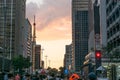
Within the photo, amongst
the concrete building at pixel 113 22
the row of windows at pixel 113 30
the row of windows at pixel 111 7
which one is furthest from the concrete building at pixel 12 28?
the row of windows at pixel 113 30

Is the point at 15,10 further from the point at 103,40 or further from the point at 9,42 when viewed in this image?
the point at 103,40

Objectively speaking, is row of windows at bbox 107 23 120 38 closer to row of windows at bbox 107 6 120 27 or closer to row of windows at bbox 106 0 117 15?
row of windows at bbox 107 6 120 27

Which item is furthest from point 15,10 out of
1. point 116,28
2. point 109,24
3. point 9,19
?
point 116,28

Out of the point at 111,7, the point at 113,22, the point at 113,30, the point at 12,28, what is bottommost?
the point at 113,30

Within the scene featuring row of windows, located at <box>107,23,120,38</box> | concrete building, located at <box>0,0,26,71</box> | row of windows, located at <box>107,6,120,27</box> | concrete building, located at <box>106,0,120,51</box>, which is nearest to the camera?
row of windows, located at <box>107,6,120,27</box>

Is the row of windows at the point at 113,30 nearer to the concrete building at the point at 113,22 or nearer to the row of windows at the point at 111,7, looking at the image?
the concrete building at the point at 113,22

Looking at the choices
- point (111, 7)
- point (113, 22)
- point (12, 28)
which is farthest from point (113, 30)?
point (12, 28)

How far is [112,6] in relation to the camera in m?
105

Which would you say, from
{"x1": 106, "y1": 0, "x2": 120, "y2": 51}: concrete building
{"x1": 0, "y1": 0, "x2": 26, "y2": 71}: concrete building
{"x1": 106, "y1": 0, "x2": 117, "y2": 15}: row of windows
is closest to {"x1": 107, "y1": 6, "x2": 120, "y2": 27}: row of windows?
{"x1": 106, "y1": 0, "x2": 120, "y2": 51}: concrete building

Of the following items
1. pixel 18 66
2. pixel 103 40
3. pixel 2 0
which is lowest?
pixel 18 66

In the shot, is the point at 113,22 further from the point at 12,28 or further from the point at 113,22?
the point at 12,28

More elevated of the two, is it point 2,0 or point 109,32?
point 2,0

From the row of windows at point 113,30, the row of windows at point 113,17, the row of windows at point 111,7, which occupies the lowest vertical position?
the row of windows at point 113,30

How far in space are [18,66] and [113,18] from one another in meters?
33.7
